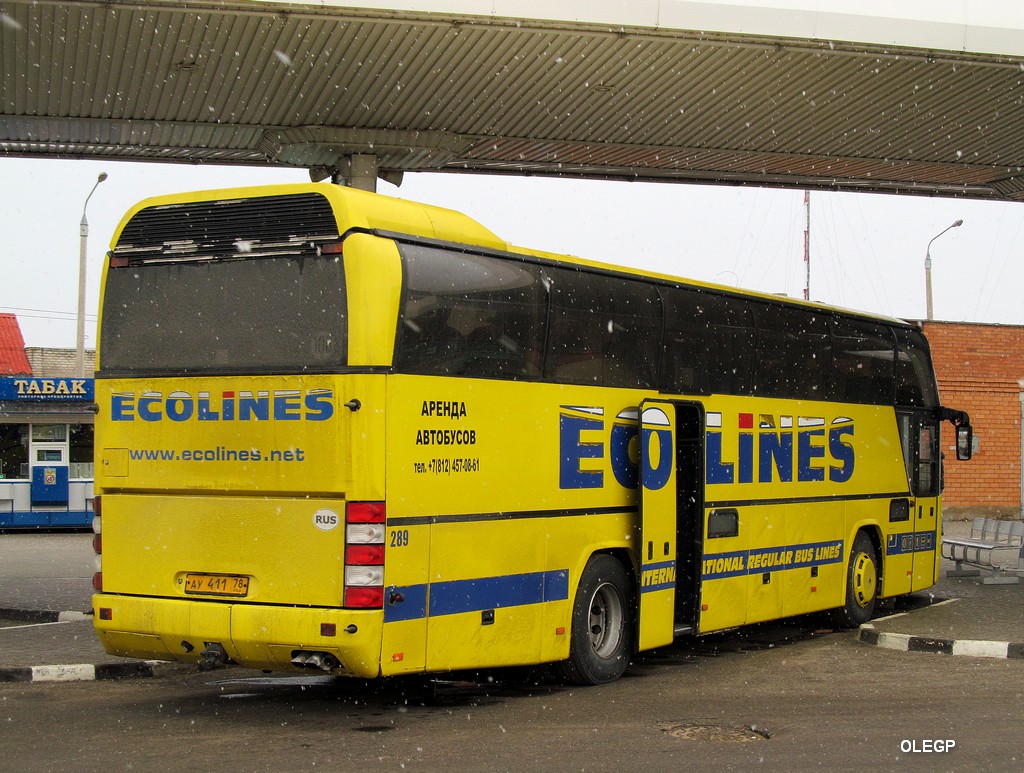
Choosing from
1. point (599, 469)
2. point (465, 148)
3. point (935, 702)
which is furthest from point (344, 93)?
point (935, 702)

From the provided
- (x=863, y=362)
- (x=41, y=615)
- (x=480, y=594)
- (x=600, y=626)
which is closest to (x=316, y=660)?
(x=480, y=594)

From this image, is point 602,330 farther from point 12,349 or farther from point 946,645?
point 12,349

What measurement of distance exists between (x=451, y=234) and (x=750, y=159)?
13.0 metres

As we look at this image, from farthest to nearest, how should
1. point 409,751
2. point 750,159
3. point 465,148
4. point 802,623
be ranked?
point 750,159
point 465,148
point 802,623
point 409,751

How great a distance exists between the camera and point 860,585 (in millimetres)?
14641

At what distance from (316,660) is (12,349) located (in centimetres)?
4272

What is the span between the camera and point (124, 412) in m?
9.21

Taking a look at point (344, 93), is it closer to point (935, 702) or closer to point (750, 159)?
point (750, 159)

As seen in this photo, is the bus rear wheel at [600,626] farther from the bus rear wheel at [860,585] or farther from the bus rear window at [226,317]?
the bus rear wheel at [860,585]

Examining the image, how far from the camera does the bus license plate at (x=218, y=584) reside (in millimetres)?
8633

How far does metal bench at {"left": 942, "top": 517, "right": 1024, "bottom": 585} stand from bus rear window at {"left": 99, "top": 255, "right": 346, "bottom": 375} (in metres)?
13.8

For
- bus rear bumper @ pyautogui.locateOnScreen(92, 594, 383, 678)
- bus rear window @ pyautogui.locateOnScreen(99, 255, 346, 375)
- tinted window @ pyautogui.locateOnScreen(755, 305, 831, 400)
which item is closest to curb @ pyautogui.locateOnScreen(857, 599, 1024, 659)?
tinted window @ pyautogui.locateOnScreen(755, 305, 831, 400)

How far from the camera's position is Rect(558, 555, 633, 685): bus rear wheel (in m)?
10.1

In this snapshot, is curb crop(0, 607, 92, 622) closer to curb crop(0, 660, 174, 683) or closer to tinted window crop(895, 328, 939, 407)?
curb crop(0, 660, 174, 683)
